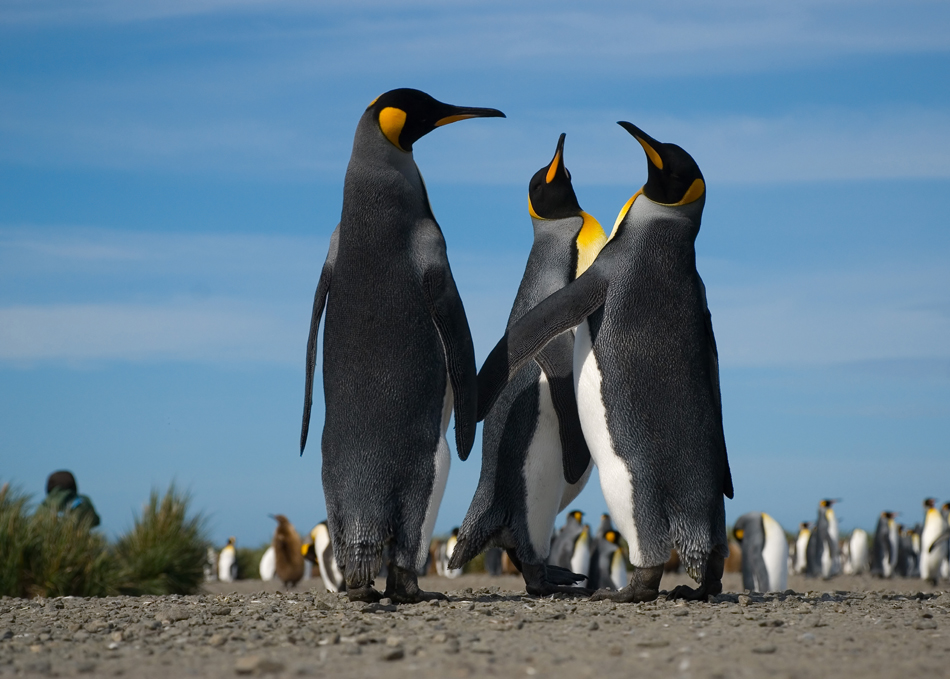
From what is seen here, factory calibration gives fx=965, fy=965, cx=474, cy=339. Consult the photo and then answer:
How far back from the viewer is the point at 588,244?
589 cm

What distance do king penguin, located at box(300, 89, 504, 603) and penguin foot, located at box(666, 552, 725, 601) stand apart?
137 cm

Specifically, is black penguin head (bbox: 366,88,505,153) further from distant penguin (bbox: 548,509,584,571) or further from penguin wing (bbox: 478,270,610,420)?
distant penguin (bbox: 548,509,584,571)

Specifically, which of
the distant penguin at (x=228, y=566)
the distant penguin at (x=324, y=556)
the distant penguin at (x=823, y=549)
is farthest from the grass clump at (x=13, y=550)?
the distant penguin at (x=823, y=549)

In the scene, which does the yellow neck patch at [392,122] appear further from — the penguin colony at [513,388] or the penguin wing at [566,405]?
the penguin wing at [566,405]

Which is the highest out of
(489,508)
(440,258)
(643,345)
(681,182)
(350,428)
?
(681,182)

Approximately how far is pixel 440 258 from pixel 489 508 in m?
1.43

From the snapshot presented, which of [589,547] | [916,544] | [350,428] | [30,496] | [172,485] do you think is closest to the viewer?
[350,428]

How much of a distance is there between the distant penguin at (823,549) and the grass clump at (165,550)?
14.8 metres

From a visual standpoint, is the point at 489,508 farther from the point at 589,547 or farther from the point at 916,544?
the point at 916,544

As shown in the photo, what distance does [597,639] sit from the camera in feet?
12.5

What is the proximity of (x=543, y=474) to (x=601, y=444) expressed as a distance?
531 millimetres

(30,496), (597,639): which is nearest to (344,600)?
(597,639)

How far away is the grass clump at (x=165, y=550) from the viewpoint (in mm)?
10117

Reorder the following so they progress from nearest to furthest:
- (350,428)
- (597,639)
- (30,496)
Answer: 1. (597,639)
2. (350,428)
3. (30,496)
